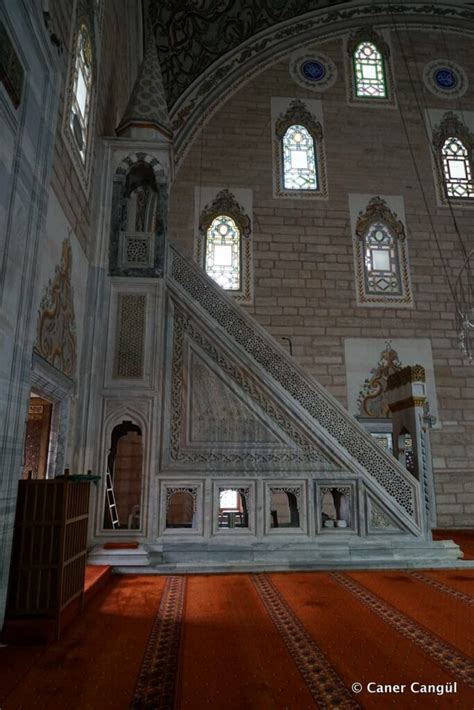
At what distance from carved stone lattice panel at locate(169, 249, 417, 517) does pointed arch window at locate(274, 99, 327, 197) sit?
4911mm

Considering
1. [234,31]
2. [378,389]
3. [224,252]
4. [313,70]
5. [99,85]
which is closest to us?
[99,85]

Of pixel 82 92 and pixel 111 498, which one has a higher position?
pixel 82 92

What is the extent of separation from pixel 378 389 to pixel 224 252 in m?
3.67

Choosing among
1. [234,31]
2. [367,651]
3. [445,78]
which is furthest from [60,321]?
[445,78]

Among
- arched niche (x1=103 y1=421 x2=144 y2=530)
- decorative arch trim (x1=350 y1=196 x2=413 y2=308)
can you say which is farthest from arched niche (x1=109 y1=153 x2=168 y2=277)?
decorative arch trim (x1=350 y1=196 x2=413 y2=308)

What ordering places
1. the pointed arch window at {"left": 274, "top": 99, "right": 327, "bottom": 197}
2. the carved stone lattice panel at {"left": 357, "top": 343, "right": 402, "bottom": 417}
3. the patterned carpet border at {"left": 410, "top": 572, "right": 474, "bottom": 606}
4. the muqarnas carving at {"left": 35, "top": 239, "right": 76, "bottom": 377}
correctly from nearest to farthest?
the patterned carpet border at {"left": 410, "top": 572, "right": 474, "bottom": 606}, the muqarnas carving at {"left": 35, "top": 239, "right": 76, "bottom": 377}, the carved stone lattice panel at {"left": 357, "top": 343, "right": 402, "bottom": 417}, the pointed arch window at {"left": 274, "top": 99, "right": 327, "bottom": 197}

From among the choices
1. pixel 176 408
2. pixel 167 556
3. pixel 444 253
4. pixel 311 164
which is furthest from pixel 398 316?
pixel 167 556

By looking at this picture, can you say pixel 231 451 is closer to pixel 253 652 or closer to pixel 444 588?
pixel 444 588

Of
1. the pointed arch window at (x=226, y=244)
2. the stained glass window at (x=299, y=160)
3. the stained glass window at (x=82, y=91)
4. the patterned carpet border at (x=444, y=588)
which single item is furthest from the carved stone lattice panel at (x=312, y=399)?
the stained glass window at (x=299, y=160)

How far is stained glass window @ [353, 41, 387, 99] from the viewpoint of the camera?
10.2 meters

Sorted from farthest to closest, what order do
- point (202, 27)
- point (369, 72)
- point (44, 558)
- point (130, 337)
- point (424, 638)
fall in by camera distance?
point (369, 72), point (202, 27), point (130, 337), point (44, 558), point (424, 638)

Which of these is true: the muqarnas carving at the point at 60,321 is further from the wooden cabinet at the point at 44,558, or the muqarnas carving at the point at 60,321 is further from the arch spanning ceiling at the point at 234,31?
the arch spanning ceiling at the point at 234,31

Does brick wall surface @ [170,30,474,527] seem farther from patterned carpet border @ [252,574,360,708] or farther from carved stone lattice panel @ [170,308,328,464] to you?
patterned carpet border @ [252,574,360,708]

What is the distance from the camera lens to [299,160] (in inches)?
382
